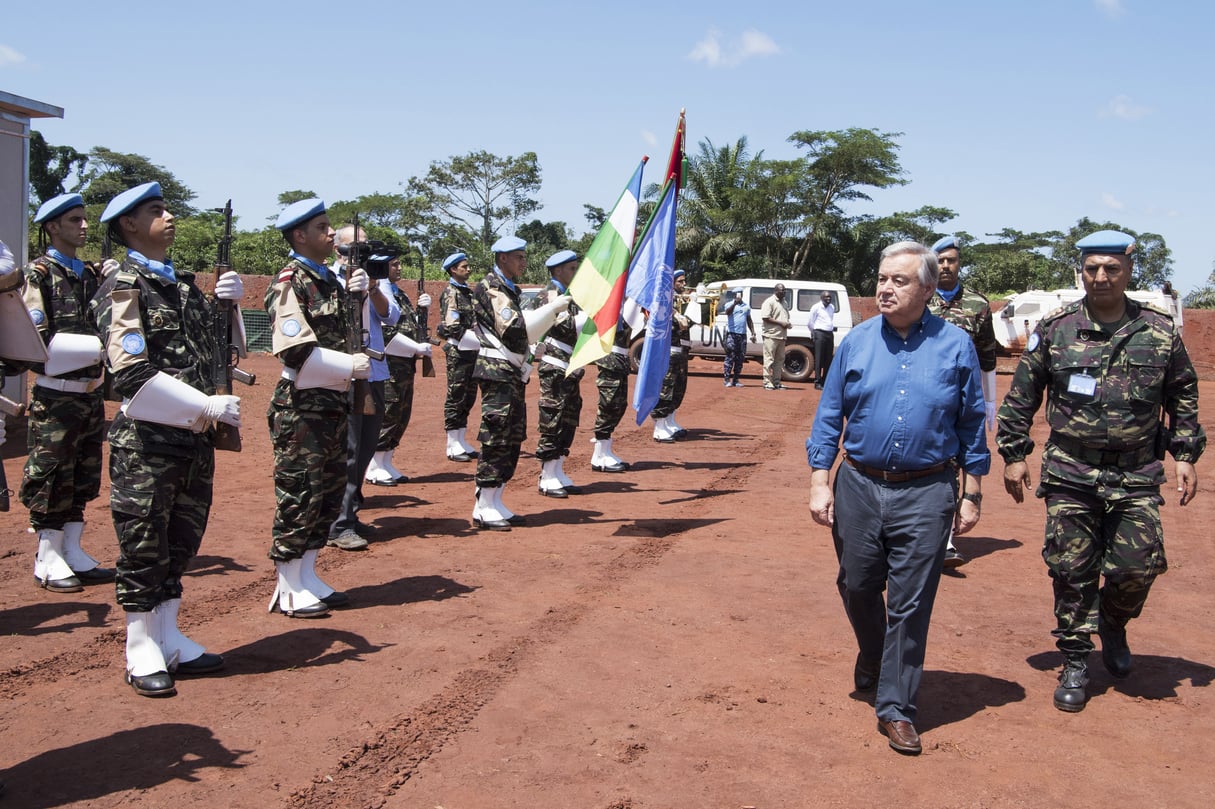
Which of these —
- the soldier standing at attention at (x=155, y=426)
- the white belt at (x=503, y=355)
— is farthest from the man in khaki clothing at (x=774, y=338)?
the soldier standing at attention at (x=155, y=426)

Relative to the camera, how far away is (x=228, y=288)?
502cm

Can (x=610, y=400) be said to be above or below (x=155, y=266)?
below

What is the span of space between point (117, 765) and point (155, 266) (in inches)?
81.4

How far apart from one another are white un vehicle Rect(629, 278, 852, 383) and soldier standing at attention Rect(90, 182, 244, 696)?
17184mm

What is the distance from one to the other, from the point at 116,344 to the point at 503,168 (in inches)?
1470

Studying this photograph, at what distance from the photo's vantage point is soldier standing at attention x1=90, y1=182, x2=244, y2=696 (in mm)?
4492

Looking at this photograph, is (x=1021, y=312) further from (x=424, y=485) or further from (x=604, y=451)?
(x=424, y=485)

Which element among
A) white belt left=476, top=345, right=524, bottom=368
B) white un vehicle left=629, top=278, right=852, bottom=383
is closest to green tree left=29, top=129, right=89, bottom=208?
white un vehicle left=629, top=278, right=852, bottom=383

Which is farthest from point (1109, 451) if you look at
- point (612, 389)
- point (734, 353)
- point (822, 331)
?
point (822, 331)

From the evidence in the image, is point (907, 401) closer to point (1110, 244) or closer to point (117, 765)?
point (1110, 244)

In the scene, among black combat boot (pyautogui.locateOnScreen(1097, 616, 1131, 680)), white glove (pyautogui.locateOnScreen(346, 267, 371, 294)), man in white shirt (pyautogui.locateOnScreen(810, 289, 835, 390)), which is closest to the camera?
black combat boot (pyautogui.locateOnScreen(1097, 616, 1131, 680))

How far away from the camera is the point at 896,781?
401 cm

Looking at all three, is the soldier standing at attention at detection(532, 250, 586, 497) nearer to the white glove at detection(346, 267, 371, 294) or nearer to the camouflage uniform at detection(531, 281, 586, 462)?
the camouflage uniform at detection(531, 281, 586, 462)

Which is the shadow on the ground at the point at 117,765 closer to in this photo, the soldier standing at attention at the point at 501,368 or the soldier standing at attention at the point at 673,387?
the soldier standing at attention at the point at 501,368
